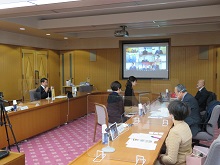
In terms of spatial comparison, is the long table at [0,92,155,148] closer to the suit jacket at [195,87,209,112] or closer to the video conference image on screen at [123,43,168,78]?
the suit jacket at [195,87,209,112]

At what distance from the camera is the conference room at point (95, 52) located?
18.6 ft

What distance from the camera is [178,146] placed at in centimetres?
240

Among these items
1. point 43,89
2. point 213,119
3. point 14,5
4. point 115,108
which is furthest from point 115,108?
point 43,89

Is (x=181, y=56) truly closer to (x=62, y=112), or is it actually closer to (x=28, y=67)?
(x=62, y=112)

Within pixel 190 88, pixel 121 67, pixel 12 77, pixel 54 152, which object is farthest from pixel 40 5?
pixel 190 88

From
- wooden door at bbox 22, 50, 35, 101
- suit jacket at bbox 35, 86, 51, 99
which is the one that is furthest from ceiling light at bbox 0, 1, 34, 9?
wooden door at bbox 22, 50, 35, 101

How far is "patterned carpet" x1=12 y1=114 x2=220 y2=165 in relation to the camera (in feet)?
13.5

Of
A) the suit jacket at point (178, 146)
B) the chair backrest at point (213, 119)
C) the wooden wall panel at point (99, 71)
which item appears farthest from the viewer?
the wooden wall panel at point (99, 71)

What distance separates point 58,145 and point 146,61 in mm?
5645

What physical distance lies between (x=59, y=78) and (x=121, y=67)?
2894 mm

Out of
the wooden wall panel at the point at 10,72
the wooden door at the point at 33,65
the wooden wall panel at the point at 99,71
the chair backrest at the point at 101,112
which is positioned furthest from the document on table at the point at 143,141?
the wooden wall panel at the point at 99,71

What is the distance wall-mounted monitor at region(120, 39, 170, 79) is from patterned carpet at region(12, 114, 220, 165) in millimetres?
4004

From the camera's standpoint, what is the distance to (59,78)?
1072 centimetres

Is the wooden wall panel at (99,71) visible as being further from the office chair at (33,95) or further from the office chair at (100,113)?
the office chair at (100,113)
